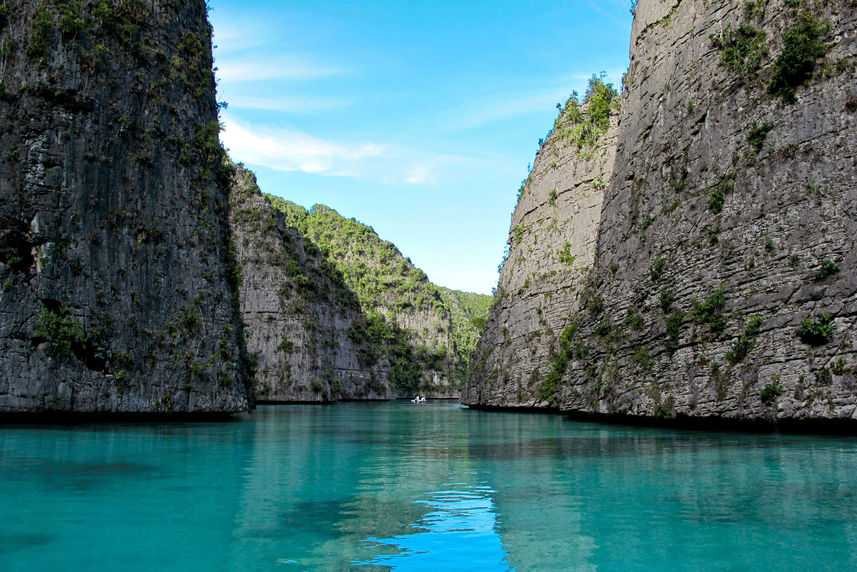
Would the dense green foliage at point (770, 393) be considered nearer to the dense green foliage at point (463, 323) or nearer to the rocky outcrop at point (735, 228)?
the rocky outcrop at point (735, 228)

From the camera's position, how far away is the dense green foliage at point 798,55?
19734mm

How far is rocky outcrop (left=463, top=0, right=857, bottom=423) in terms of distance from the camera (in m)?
17.8

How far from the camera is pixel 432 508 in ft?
29.6

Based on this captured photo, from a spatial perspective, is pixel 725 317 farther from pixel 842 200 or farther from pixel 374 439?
pixel 374 439

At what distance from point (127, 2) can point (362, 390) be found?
75.3 meters

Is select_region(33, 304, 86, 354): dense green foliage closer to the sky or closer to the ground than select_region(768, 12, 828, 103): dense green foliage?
closer to the ground

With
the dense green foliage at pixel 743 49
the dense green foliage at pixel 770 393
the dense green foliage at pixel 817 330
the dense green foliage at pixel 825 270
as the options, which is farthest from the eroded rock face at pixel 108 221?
the dense green foliage at pixel 825 270

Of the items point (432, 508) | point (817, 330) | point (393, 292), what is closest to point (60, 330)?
point (432, 508)

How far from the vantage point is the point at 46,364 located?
946 inches

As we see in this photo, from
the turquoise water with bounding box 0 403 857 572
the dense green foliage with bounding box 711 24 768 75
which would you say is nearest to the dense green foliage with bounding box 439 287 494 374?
the dense green foliage with bounding box 711 24 768 75

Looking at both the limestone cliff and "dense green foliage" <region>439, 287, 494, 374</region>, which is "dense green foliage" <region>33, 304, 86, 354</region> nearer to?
"dense green foliage" <region>439, 287, 494, 374</region>

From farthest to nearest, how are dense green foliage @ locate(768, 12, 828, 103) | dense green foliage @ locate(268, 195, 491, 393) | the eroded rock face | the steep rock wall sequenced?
dense green foliage @ locate(268, 195, 491, 393) → the steep rock wall → the eroded rock face → dense green foliage @ locate(768, 12, 828, 103)

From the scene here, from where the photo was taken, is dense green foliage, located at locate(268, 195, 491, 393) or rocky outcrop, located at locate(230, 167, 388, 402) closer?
rocky outcrop, located at locate(230, 167, 388, 402)

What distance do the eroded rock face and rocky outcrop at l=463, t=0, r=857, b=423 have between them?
17.3 m
